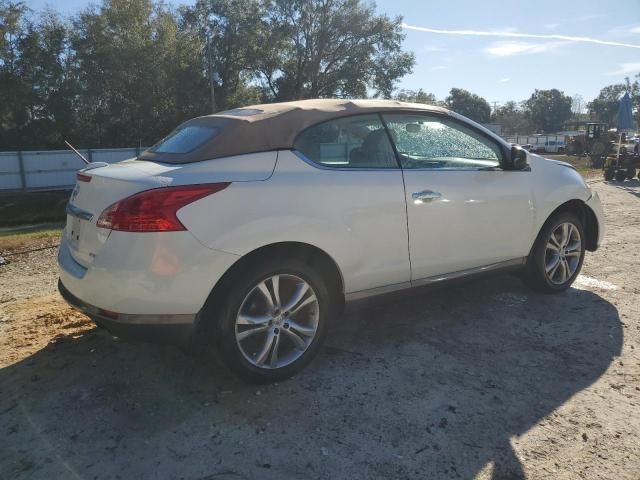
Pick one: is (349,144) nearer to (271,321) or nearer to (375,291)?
(375,291)

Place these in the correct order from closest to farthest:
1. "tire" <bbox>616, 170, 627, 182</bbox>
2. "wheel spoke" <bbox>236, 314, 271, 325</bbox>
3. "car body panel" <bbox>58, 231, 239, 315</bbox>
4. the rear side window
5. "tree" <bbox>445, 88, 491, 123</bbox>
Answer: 1. "car body panel" <bbox>58, 231, 239, 315</bbox>
2. "wheel spoke" <bbox>236, 314, 271, 325</bbox>
3. the rear side window
4. "tire" <bbox>616, 170, 627, 182</bbox>
5. "tree" <bbox>445, 88, 491, 123</bbox>

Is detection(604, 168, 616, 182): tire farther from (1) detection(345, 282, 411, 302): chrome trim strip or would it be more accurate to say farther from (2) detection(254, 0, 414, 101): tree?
(2) detection(254, 0, 414, 101): tree

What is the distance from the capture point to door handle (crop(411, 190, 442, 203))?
3.57 meters

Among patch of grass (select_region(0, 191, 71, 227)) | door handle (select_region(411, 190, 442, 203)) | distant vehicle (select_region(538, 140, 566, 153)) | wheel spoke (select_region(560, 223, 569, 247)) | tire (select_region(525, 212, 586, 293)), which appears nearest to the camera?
door handle (select_region(411, 190, 442, 203))

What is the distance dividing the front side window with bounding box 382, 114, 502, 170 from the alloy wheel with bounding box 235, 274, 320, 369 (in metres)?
1.21

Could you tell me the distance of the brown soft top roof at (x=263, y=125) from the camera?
10.1 ft

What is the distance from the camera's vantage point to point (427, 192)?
3.63 m

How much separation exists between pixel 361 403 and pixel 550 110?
112710mm

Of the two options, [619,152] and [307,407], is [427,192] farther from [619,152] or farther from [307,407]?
[619,152]

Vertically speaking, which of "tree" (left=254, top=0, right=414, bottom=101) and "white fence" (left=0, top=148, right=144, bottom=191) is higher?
"tree" (left=254, top=0, right=414, bottom=101)

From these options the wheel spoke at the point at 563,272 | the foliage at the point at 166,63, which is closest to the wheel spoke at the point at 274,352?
the wheel spoke at the point at 563,272

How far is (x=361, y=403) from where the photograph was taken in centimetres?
297

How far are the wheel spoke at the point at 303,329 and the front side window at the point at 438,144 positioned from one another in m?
1.30

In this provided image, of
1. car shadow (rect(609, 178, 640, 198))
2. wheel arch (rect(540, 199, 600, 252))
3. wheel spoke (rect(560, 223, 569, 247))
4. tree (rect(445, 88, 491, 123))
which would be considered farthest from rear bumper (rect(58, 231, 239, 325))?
tree (rect(445, 88, 491, 123))
